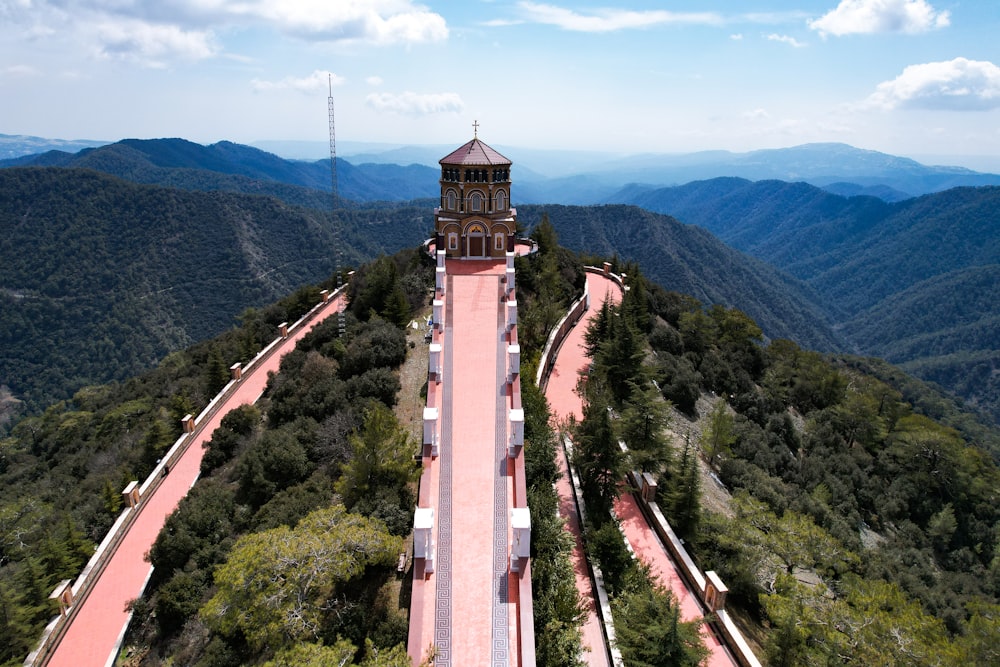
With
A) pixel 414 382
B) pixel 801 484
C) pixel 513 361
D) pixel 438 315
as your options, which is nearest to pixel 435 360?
Result: pixel 513 361

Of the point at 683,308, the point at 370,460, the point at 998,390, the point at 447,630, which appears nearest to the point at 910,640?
the point at 447,630

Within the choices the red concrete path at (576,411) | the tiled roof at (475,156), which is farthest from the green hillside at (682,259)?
the tiled roof at (475,156)

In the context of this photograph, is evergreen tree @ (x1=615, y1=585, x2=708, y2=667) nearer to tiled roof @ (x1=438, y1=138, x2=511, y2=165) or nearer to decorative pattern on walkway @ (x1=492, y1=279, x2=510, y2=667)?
decorative pattern on walkway @ (x1=492, y1=279, x2=510, y2=667)

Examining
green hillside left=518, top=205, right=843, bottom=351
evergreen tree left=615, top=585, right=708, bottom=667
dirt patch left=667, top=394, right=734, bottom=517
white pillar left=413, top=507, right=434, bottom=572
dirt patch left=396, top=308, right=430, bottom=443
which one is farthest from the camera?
green hillside left=518, top=205, right=843, bottom=351

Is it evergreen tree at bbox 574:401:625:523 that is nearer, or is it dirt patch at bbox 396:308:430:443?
evergreen tree at bbox 574:401:625:523

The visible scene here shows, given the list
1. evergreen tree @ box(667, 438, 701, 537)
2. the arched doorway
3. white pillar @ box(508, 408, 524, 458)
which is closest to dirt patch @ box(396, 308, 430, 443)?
white pillar @ box(508, 408, 524, 458)

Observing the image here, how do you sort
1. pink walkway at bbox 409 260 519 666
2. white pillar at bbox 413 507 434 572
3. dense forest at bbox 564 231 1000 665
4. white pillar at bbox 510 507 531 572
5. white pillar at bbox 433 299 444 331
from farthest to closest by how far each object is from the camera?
white pillar at bbox 433 299 444 331, dense forest at bbox 564 231 1000 665, white pillar at bbox 413 507 434 572, white pillar at bbox 510 507 531 572, pink walkway at bbox 409 260 519 666

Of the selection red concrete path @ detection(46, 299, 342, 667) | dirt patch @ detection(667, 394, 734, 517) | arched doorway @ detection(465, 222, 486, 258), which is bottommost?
red concrete path @ detection(46, 299, 342, 667)

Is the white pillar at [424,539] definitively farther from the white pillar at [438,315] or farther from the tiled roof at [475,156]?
the tiled roof at [475,156]
